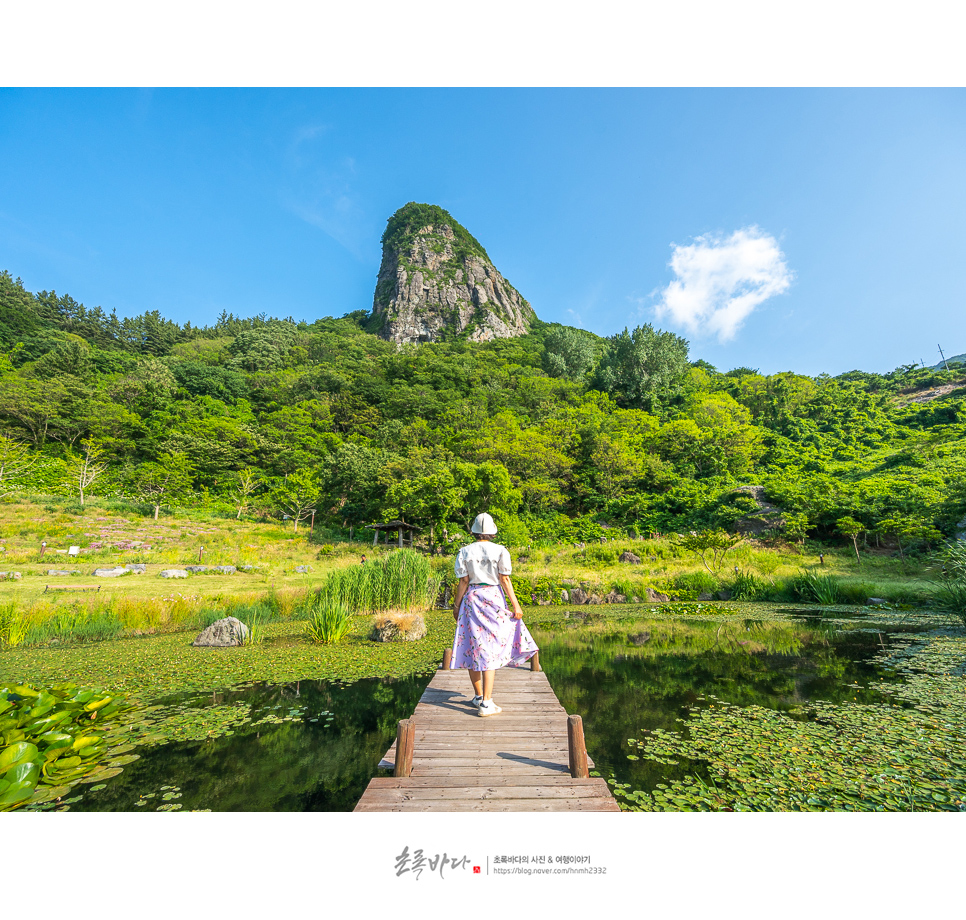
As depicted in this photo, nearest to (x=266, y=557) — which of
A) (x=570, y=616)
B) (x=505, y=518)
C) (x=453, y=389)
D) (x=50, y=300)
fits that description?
(x=505, y=518)

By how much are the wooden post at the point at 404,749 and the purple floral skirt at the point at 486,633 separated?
33.1 inches

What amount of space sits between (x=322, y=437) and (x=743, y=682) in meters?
33.6

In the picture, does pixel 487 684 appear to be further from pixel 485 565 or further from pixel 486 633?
pixel 485 565

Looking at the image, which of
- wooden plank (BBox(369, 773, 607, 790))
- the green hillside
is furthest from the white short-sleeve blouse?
the green hillside

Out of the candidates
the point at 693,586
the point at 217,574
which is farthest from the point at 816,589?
the point at 217,574

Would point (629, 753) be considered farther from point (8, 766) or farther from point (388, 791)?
point (8, 766)

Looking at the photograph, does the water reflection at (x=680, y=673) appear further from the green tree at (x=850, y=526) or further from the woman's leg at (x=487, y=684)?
the green tree at (x=850, y=526)

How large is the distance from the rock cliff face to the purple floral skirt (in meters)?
60.9

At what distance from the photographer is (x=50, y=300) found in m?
46.2

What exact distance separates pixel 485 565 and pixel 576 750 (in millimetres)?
1340

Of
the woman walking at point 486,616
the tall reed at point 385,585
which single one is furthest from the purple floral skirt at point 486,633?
the tall reed at point 385,585

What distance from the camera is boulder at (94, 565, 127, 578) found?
481 inches

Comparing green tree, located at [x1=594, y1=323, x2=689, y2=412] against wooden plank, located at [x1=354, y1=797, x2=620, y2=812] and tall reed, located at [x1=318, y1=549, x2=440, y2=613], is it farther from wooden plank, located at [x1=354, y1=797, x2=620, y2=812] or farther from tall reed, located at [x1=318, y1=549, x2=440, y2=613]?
wooden plank, located at [x1=354, y1=797, x2=620, y2=812]
